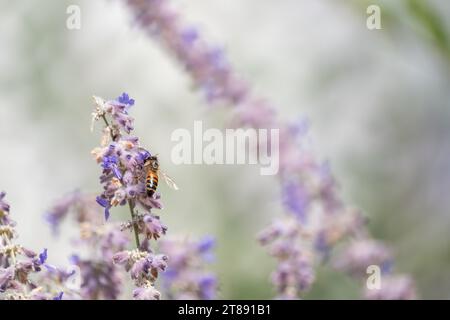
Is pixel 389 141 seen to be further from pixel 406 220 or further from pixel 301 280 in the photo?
pixel 301 280

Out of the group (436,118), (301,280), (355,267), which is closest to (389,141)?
(436,118)

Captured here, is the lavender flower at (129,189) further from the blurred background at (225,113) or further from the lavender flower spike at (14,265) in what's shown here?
the blurred background at (225,113)

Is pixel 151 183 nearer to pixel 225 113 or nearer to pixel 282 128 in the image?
pixel 282 128

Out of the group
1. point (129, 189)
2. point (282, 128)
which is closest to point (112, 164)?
point (129, 189)

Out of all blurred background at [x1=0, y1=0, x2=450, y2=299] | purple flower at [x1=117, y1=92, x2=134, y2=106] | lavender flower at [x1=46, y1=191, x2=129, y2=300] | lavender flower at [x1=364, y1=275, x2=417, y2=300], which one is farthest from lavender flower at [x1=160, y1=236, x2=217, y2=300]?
blurred background at [x1=0, y1=0, x2=450, y2=299]

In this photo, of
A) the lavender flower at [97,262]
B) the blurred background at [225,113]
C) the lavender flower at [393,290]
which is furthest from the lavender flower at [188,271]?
the blurred background at [225,113]

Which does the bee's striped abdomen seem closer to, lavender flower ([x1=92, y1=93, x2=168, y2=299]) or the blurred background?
lavender flower ([x1=92, y1=93, x2=168, y2=299])
